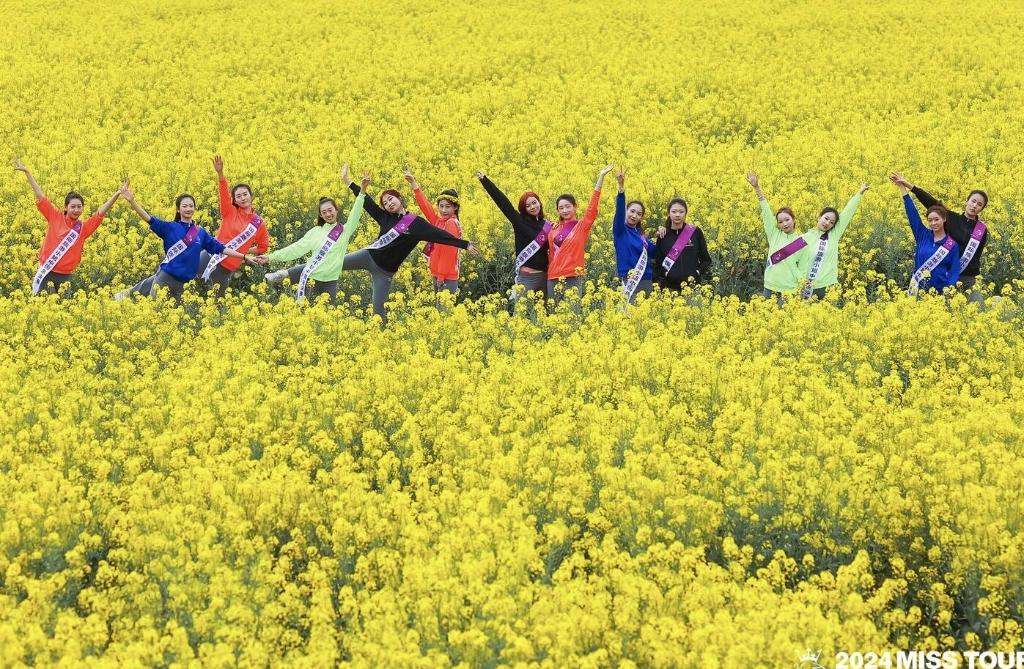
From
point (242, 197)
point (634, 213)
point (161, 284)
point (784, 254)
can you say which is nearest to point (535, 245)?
point (634, 213)

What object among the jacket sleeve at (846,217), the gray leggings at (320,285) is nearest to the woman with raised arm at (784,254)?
the jacket sleeve at (846,217)

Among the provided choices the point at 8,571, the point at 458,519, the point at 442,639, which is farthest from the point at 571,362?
the point at 8,571

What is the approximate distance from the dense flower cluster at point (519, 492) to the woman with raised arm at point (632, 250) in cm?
93

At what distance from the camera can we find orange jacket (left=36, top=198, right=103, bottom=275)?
12.1m

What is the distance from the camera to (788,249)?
11.6 metres

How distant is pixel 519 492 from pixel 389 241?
4865mm

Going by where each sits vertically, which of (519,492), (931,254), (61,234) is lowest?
(519,492)

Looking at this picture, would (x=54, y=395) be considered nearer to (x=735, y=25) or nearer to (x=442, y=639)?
(x=442, y=639)

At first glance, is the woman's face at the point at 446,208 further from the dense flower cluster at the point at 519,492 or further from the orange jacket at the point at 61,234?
the orange jacket at the point at 61,234

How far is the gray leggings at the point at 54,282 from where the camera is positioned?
40.1ft

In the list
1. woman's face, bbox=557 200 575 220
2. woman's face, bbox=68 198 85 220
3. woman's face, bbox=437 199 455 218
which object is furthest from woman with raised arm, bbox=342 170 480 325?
woman's face, bbox=68 198 85 220

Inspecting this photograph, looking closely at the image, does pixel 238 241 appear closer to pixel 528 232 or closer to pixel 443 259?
pixel 443 259

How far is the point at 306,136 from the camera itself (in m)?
19.4

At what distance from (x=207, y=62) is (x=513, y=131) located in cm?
982
